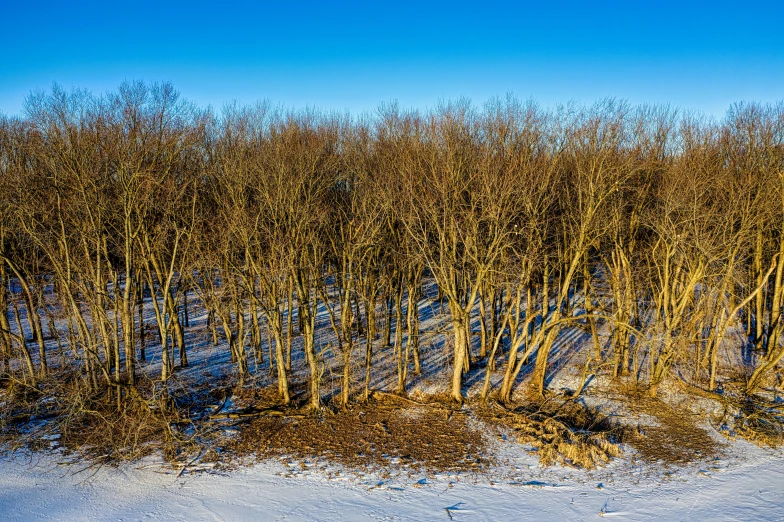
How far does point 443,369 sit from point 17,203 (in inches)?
710

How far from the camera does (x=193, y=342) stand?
2739cm

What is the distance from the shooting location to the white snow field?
1328 cm

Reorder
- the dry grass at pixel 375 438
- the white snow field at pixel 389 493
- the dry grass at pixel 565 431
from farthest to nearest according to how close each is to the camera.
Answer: the dry grass at pixel 375 438 < the dry grass at pixel 565 431 < the white snow field at pixel 389 493

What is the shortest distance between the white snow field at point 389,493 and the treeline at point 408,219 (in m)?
3.87

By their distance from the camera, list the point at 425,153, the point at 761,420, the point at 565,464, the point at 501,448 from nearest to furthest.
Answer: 1. the point at 565,464
2. the point at 501,448
3. the point at 761,420
4. the point at 425,153

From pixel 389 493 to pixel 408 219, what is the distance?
941 cm

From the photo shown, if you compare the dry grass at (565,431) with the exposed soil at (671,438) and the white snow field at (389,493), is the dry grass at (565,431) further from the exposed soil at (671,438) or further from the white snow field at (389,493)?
the exposed soil at (671,438)

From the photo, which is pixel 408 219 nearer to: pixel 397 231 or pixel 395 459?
pixel 397 231

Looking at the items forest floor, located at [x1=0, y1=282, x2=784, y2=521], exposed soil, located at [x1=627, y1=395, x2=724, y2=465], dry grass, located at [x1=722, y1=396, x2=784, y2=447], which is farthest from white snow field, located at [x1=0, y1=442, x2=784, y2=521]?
dry grass, located at [x1=722, y1=396, x2=784, y2=447]

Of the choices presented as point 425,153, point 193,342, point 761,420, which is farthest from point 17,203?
point 761,420

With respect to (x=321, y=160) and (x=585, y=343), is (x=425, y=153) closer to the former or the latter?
(x=321, y=160)

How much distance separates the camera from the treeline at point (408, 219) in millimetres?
18484

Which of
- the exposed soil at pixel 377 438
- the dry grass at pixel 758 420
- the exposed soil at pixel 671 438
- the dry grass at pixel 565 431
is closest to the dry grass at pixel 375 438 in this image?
the exposed soil at pixel 377 438

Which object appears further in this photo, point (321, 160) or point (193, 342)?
point (193, 342)
